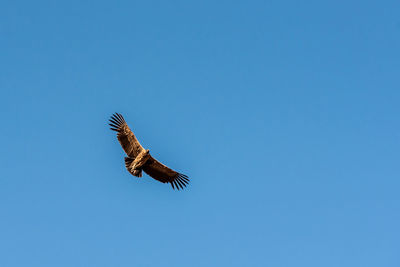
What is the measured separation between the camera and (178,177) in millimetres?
33875

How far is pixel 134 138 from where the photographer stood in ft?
107

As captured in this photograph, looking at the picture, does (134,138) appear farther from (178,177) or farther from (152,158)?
(178,177)

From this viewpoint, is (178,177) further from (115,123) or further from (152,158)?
(115,123)

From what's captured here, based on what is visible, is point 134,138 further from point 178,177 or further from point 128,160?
point 178,177

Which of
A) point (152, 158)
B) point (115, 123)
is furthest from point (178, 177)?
point (115, 123)

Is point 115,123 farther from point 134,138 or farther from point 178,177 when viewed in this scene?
point 178,177

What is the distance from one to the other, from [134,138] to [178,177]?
12.5 ft

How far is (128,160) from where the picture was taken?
32.4 m

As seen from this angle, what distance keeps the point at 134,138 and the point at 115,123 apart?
1.51 meters

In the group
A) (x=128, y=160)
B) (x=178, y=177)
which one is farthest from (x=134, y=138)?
(x=178, y=177)

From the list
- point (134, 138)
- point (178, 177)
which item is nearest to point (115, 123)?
point (134, 138)

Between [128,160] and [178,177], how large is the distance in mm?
3466

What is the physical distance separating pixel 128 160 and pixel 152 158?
4.83 ft
